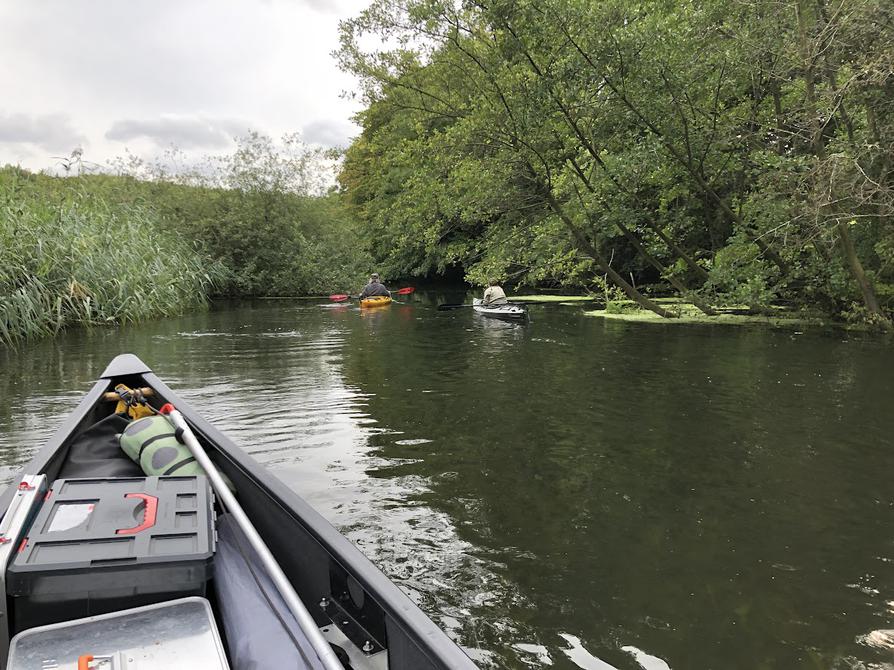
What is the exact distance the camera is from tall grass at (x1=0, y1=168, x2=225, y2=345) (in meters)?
10.1

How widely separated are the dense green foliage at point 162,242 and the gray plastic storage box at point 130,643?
9.93 meters

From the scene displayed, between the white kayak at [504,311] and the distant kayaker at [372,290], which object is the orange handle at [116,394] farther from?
the distant kayaker at [372,290]

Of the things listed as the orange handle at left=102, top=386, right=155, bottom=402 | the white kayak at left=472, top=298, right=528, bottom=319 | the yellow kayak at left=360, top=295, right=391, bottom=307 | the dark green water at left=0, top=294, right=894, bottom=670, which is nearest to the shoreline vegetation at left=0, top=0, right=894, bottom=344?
the white kayak at left=472, top=298, right=528, bottom=319

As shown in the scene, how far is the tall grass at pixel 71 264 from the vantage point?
10.1 meters

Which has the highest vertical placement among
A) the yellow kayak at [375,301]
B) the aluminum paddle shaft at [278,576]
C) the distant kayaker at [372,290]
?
the distant kayaker at [372,290]

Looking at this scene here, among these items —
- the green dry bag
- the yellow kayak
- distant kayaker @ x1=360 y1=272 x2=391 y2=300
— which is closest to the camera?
the green dry bag

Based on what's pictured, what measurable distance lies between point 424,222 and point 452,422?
10.5m

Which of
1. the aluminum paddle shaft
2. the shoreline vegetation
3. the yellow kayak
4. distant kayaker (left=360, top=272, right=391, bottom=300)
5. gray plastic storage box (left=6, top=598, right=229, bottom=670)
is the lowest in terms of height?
gray plastic storage box (left=6, top=598, right=229, bottom=670)

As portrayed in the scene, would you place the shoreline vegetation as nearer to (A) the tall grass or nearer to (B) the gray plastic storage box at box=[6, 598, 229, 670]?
(A) the tall grass

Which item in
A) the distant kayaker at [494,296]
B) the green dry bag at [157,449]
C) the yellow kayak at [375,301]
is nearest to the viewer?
the green dry bag at [157,449]

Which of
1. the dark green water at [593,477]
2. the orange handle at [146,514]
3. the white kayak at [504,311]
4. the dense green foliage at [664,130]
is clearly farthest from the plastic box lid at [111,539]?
the white kayak at [504,311]

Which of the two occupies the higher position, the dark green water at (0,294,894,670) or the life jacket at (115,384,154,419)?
the life jacket at (115,384,154,419)

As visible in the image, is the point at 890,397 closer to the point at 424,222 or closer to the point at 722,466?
the point at 722,466

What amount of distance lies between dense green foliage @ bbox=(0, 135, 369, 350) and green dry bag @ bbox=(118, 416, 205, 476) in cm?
822
